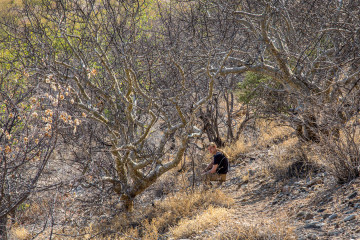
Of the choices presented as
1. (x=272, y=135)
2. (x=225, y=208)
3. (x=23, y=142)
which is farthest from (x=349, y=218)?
(x=272, y=135)

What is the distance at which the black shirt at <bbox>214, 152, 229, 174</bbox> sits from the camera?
823 cm

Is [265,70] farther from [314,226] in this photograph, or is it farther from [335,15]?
[314,226]

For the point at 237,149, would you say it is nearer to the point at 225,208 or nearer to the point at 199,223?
the point at 225,208

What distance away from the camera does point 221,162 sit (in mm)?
8391

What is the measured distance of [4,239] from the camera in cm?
415

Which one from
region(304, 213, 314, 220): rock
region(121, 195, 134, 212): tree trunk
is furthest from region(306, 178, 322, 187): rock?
region(121, 195, 134, 212): tree trunk

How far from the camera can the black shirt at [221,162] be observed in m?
8.23

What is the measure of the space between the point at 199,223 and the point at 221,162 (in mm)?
2580

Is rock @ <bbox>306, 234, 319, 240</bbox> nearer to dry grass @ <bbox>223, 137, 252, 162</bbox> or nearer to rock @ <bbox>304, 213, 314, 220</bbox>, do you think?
rock @ <bbox>304, 213, 314, 220</bbox>

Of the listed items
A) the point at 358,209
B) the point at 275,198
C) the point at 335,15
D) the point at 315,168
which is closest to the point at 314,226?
the point at 358,209

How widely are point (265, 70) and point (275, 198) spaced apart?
2771 mm

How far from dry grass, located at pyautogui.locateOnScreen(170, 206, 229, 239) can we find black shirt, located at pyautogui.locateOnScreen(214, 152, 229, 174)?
1860mm

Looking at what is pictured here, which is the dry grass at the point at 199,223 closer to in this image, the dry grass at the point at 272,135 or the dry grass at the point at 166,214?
the dry grass at the point at 166,214

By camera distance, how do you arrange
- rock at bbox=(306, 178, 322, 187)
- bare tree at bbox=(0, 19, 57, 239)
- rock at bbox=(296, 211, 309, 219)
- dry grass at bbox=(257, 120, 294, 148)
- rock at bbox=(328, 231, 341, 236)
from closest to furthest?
1. bare tree at bbox=(0, 19, 57, 239)
2. rock at bbox=(328, 231, 341, 236)
3. rock at bbox=(296, 211, 309, 219)
4. rock at bbox=(306, 178, 322, 187)
5. dry grass at bbox=(257, 120, 294, 148)
